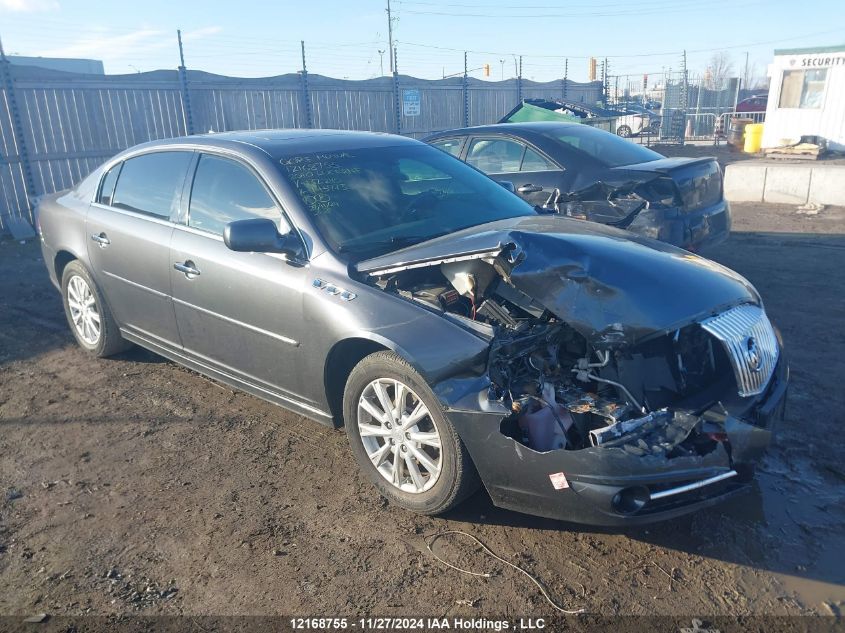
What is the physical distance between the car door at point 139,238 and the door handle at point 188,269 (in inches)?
6.4

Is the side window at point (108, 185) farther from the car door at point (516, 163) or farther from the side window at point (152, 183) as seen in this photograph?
the car door at point (516, 163)

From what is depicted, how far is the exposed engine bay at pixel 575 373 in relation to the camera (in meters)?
2.93

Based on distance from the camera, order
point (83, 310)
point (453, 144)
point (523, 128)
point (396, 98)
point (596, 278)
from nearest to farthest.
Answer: point (596, 278) < point (83, 310) < point (523, 128) < point (453, 144) < point (396, 98)

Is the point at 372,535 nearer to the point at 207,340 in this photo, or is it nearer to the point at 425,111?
the point at 207,340

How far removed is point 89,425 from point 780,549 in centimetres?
404

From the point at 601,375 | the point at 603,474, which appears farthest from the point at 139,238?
the point at 603,474

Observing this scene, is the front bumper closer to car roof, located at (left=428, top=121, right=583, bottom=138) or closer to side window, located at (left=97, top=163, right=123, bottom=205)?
side window, located at (left=97, top=163, right=123, bottom=205)

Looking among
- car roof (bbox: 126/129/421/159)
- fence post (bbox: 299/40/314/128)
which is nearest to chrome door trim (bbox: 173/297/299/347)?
car roof (bbox: 126/129/421/159)

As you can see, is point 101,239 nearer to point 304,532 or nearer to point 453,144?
point 304,532

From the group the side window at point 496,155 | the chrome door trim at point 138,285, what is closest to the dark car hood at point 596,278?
the chrome door trim at point 138,285

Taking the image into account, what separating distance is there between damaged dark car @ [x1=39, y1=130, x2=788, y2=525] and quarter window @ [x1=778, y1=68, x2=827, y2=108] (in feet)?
65.5

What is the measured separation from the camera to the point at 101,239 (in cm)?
505

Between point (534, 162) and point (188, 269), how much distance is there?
448 cm

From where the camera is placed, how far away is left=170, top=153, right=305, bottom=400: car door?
3.76 metres
